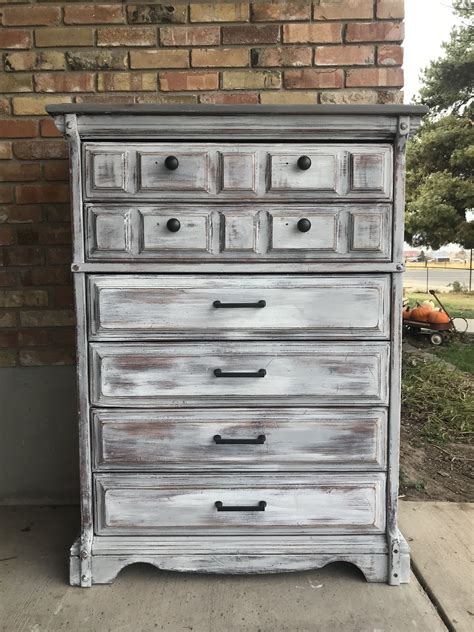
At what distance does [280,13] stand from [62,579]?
262 centimetres

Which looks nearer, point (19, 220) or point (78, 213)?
point (78, 213)

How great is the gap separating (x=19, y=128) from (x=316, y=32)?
1473 millimetres

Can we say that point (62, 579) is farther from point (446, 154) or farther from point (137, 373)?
point (446, 154)

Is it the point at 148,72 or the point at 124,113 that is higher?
the point at 148,72

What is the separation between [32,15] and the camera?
2.68m

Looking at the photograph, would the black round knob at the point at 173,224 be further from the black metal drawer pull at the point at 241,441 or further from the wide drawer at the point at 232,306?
the black metal drawer pull at the point at 241,441

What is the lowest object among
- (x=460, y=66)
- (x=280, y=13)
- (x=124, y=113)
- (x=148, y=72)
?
(x=124, y=113)

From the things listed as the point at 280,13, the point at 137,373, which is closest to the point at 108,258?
the point at 137,373

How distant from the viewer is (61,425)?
2.87 meters

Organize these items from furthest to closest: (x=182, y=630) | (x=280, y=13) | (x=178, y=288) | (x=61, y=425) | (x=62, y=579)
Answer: (x=61, y=425) → (x=280, y=13) → (x=62, y=579) → (x=178, y=288) → (x=182, y=630)

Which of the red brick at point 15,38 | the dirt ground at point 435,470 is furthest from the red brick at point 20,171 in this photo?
the dirt ground at point 435,470

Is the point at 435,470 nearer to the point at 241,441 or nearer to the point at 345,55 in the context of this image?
the point at 241,441

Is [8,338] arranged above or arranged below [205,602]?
above

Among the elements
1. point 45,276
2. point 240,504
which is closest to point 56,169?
point 45,276
